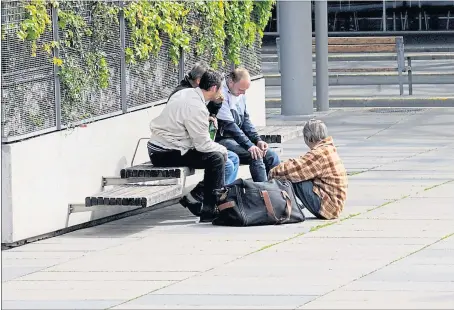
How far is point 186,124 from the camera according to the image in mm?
10531

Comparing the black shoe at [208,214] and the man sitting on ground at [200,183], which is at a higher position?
the man sitting on ground at [200,183]

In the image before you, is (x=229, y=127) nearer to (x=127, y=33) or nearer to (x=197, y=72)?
(x=197, y=72)

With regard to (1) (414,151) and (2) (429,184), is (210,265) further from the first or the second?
(1) (414,151)

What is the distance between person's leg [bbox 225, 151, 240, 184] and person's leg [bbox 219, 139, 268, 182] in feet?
0.75

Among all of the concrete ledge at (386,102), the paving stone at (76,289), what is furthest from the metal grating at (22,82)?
the concrete ledge at (386,102)

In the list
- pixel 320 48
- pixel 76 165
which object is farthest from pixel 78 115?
pixel 320 48

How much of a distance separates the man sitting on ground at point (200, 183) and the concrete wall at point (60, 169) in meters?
0.57

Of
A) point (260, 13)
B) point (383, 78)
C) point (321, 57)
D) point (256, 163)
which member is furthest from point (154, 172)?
point (383, 78)

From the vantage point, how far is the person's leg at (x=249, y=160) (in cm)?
1151

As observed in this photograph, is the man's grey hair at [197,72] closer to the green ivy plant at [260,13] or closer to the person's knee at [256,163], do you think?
the person's knee at [256,163]

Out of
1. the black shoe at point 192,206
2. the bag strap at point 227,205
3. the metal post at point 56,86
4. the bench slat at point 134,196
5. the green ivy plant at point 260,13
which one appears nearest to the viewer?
the bench slat at point 134,196

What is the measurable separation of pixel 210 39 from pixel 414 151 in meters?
3.31

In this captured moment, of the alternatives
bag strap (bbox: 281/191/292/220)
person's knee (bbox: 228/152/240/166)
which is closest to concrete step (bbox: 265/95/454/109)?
person's knee (bbox: 228/152/240/166)

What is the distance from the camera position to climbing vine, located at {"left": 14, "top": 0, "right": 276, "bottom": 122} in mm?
10117
